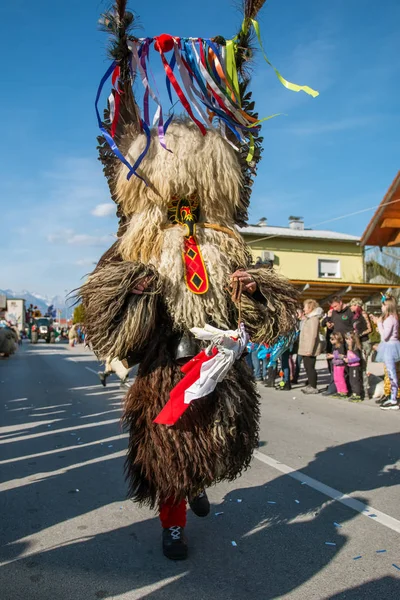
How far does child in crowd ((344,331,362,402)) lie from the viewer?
9680 millimetres

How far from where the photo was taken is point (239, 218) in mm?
3613

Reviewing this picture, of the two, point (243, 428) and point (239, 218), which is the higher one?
point (239, 218)

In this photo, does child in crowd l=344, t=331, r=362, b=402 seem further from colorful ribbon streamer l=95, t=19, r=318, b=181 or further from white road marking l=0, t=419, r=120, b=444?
colorful ribbon streamer l=95, t=19, r=318, b=181

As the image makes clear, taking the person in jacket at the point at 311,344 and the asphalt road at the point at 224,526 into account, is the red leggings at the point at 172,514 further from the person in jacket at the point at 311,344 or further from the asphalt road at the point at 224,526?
the person in jacket at the point at 311,344

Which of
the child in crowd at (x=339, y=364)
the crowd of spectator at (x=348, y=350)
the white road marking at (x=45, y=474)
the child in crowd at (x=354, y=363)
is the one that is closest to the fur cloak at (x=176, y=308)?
the white road marking at (x=45, y=474)

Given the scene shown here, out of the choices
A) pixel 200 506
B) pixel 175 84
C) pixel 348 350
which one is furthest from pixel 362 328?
pixel 175 84

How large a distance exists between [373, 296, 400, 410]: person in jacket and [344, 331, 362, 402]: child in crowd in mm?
546

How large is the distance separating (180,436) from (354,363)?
23.7 ft

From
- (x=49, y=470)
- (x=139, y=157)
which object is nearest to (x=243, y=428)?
(x=139, y=157)

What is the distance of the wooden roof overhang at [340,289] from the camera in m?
16.0

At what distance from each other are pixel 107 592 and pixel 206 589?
50 cm

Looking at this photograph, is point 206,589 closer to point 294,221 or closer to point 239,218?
point 239,218

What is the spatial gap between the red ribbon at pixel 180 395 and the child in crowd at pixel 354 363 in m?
7.21

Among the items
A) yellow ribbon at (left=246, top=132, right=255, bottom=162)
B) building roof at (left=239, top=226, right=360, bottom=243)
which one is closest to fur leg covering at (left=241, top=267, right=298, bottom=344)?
yellow ribbon at (left=246, top=132, right=255, bottom=162)
